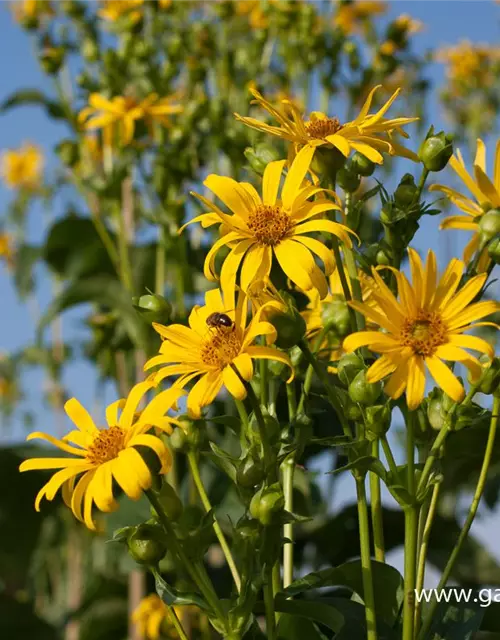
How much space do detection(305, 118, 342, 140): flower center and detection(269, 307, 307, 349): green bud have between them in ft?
0.51

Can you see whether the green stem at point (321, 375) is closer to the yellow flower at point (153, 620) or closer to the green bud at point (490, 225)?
the green bud at point (490, 225)

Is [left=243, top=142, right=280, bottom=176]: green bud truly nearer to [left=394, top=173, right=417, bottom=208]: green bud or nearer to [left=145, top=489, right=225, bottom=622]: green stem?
[left=394, top=173, right=417, bottom=208]: green bud

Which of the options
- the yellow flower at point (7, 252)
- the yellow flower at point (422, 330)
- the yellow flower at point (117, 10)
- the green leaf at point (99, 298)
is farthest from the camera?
the yellow flower at point (7, 252)

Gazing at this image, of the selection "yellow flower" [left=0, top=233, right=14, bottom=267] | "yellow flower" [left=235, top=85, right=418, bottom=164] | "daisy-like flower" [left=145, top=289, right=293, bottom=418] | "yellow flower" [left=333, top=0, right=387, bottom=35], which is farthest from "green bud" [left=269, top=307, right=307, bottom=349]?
"yellow flower" [left=0, top=233, right=14, bottom=267]

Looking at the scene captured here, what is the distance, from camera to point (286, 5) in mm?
1688

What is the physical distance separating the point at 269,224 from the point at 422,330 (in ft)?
0.43

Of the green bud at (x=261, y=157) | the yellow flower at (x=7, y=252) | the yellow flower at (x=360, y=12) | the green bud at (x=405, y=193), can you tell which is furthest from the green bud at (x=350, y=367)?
the yellow flower at (x=7, y=252)

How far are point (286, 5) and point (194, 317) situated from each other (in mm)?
1175

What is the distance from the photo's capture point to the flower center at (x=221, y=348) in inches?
24.1

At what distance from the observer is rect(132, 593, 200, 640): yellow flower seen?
132 centimetres

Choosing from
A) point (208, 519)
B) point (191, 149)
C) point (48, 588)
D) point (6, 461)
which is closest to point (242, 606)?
point (208, 519)

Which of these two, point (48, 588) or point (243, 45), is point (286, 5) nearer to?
point (243, 45)

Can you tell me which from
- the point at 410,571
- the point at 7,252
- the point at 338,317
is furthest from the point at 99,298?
the point at 7,252

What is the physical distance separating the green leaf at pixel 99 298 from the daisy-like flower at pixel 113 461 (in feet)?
2.46
